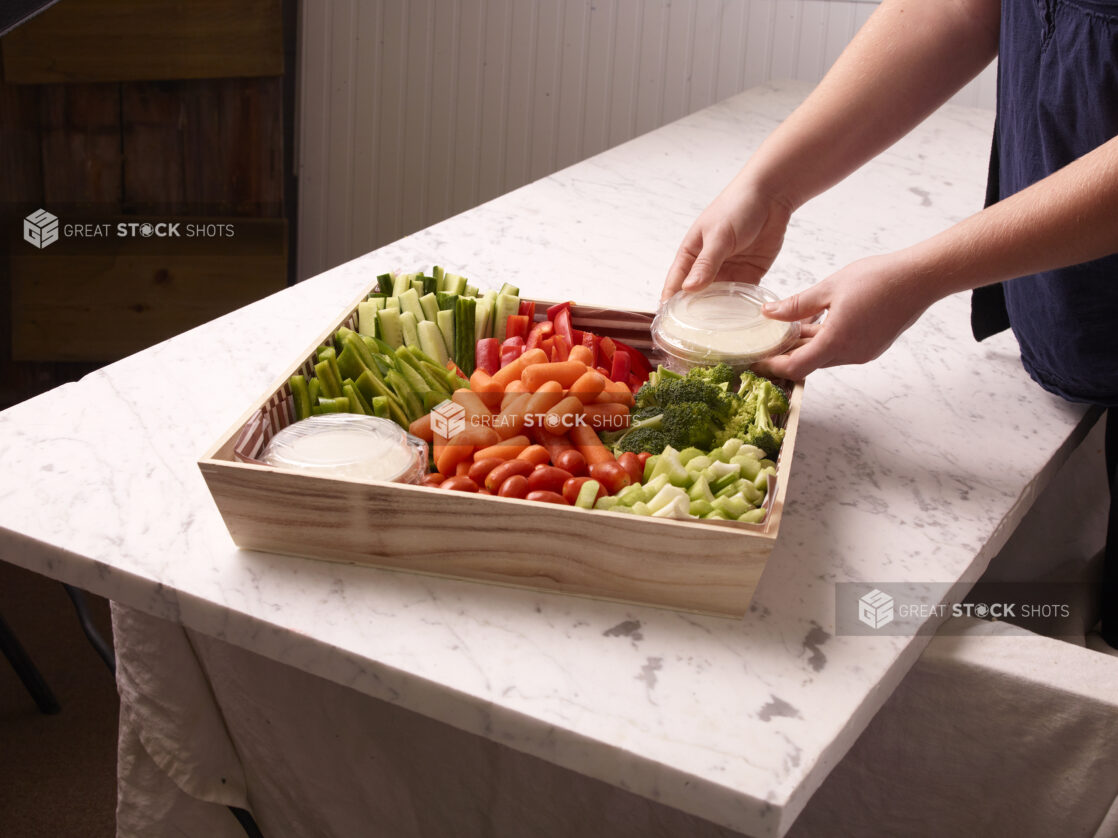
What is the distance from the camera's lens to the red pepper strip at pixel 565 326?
1303 mm

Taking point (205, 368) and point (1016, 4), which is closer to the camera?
point (1016, 4)

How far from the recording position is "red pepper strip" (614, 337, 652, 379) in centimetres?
132

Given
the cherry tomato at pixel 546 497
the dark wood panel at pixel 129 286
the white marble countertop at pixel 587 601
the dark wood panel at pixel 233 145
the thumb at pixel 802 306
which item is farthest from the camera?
the dark wood panel at pixel 233 145

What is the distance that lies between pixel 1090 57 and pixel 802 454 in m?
0.55

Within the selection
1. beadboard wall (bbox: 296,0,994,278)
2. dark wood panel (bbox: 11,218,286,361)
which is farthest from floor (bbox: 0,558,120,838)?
beadboard wall (bbox: 296,0,994,278)

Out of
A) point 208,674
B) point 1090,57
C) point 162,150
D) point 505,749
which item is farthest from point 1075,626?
point 162,150

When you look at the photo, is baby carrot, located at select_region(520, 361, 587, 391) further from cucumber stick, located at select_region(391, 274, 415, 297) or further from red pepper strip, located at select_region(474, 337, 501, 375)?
cucumber stick, located at select_region(391, 274, 415, 297)

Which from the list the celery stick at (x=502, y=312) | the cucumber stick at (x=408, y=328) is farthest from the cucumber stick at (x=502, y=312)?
the cucumber stick at (x=408, y=328)

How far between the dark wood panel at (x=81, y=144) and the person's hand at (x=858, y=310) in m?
2.40

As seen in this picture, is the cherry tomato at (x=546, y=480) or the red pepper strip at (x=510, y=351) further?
the red pepper strip at (x=510, y=351)

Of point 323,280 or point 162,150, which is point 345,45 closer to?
point 162,150

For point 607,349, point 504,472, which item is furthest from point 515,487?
point 607,349

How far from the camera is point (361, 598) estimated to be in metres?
1.01

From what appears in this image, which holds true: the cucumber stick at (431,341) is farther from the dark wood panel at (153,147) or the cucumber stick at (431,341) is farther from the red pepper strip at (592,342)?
Result: the dark wood panel at (153,147)
